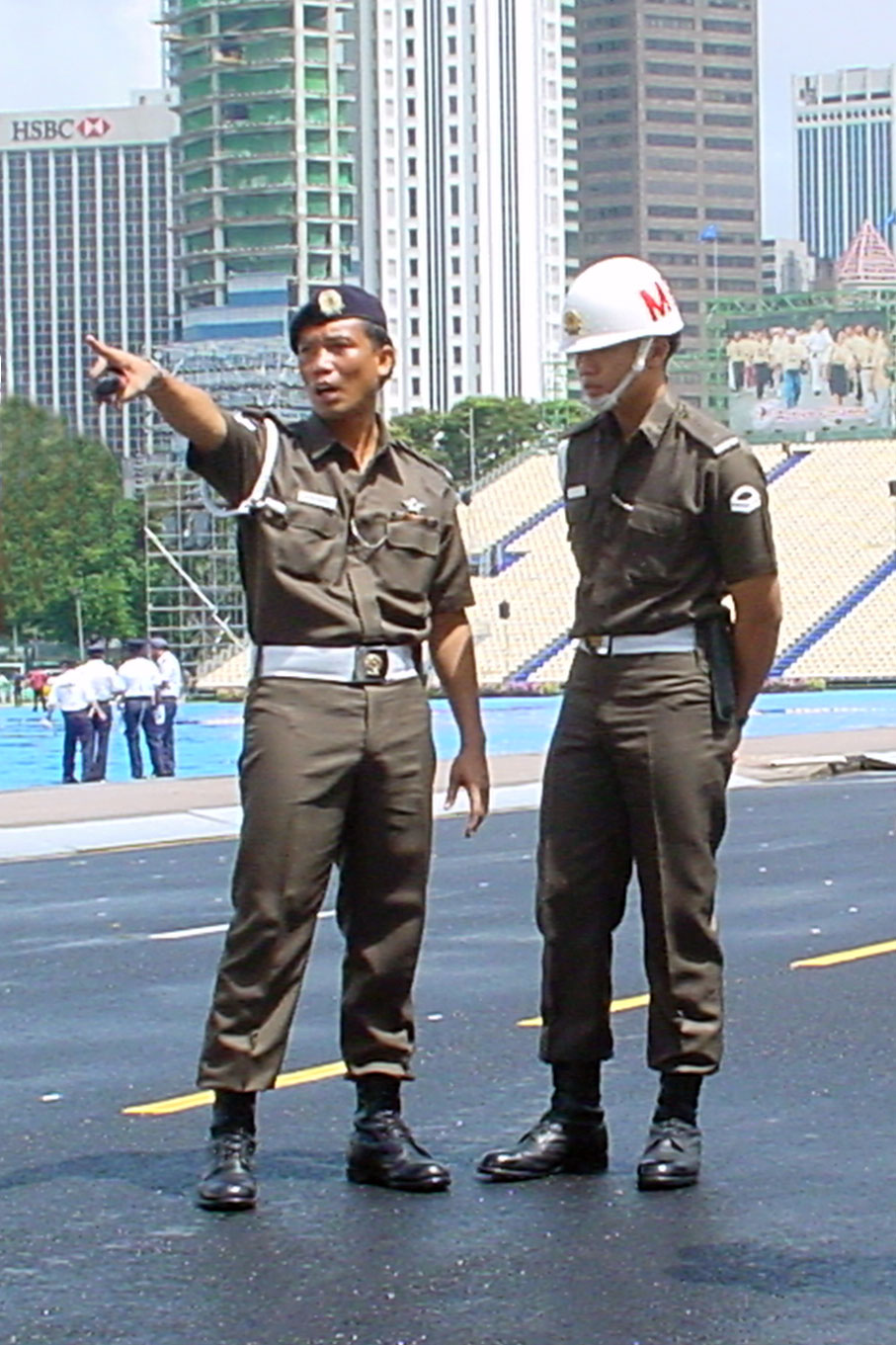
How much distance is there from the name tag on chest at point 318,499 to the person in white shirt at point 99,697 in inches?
835

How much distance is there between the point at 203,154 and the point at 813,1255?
151 meters

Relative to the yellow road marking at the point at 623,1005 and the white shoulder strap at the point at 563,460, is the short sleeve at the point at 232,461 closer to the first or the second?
the white shoulder strap at the point at 563,460

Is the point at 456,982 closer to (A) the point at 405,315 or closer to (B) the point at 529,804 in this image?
(B) the point at 529,804

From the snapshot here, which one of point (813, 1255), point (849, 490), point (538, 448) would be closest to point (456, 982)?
point (813, 1255)

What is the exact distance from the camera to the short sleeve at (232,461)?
5871 mm

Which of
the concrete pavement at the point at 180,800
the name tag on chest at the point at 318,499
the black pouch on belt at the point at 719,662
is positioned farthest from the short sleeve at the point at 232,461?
the concrete pavement at the point at 180,800

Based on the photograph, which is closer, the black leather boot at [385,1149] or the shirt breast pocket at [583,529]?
the black leather boot at [385,1149]

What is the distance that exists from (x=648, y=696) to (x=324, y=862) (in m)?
0.86

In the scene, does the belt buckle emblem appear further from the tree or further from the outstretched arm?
the tree

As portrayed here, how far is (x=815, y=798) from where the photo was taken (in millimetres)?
20609

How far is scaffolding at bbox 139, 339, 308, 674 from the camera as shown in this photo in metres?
77.2

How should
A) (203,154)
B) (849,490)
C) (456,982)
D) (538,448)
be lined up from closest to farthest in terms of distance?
1. (456,982)
2. (849,490)
3. (538,448)
4. (203,154)

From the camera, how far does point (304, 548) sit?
597cm

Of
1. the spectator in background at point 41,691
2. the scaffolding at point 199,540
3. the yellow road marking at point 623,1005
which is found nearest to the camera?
the yellow road marking at point 623,1005
